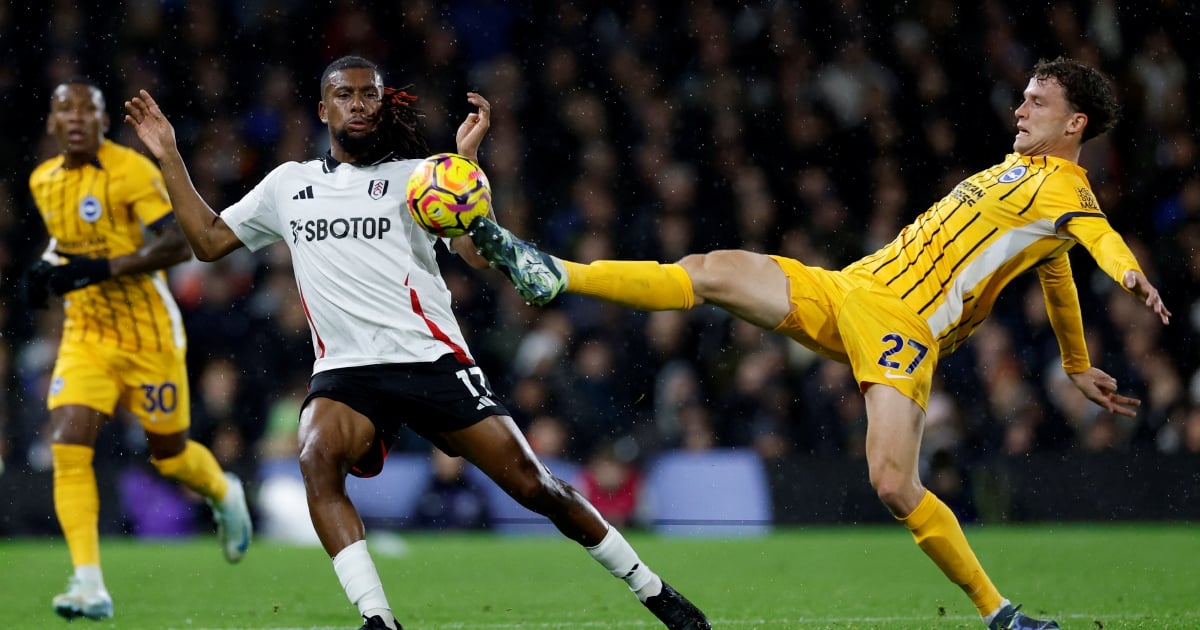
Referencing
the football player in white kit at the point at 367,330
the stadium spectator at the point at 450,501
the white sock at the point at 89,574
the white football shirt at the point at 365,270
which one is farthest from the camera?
the stadium spectator at the point at 450,501

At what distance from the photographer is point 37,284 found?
25.2 ft

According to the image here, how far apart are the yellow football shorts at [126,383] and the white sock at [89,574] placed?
2.92ft

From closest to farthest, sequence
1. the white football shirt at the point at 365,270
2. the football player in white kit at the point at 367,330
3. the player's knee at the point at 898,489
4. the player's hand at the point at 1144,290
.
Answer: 1. the player's hand at the point at 1144,290
2. the football player in white kit at the point at 367,330
3. the white football shirt at the point at 365,270
4. the player's knee at the point at 898,489

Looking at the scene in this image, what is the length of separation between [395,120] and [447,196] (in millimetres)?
847

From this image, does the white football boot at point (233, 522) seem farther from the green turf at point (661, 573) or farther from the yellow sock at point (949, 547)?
the yellow sock at point (949, 547)

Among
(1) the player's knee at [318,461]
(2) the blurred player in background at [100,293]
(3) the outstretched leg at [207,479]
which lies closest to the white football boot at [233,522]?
(3) the outstretched leg at [207,479]

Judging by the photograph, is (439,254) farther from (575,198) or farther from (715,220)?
(715,220)

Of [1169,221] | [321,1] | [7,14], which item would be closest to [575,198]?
[321,1]

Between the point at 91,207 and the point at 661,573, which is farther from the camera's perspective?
the point at 661,573

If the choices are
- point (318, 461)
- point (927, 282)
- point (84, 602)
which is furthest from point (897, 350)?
point (84, 602)

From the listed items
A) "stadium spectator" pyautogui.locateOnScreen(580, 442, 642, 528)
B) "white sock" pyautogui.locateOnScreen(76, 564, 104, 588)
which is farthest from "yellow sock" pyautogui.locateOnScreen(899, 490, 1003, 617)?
"stadium spectator" pyautogui.locateOnScreen(580, 442, 642, 528)

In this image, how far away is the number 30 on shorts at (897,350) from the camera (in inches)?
222

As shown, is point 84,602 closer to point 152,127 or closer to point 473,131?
point 152,127

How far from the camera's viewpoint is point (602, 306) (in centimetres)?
1387
